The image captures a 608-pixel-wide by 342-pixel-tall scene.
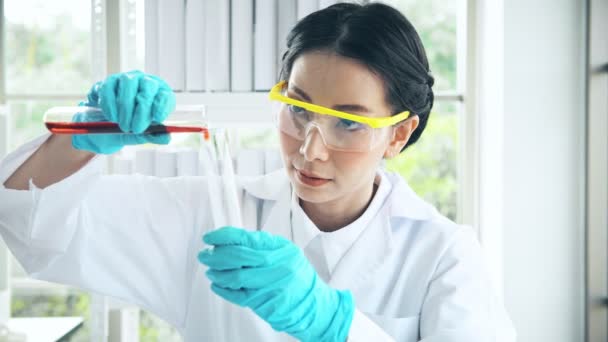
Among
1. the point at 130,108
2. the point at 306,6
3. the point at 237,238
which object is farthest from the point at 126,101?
the point at 306,6

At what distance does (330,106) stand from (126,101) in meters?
0.38

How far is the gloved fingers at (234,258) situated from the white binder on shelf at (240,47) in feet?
3.94

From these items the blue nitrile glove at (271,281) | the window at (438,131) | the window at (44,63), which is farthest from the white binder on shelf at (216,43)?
the window at (438,131)

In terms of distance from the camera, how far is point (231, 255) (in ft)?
3.05

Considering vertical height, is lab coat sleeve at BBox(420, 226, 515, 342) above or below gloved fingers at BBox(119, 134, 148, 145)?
below

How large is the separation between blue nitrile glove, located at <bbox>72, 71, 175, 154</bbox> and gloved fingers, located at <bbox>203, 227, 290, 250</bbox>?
0.24 metres

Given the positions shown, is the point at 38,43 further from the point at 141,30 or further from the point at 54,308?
the point at 141,30

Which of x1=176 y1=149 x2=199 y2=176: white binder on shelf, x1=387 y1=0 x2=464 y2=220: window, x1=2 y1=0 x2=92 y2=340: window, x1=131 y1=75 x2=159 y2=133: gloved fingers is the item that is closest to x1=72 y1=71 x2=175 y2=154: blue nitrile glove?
x1=131 y1=75 x2=159 y2=133: gloved fingers

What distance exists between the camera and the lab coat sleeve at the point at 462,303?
123cm

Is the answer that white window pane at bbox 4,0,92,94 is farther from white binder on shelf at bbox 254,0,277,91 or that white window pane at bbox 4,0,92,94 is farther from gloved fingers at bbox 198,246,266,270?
gloved fingers at bbox 198,246,266,270

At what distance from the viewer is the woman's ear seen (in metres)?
1.32

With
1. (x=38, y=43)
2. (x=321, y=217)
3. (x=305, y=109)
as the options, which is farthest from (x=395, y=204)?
(x=38, y=43)

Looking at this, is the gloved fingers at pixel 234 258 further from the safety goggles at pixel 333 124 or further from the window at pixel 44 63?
the window at pixel 44 63

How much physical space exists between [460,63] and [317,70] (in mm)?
1726
